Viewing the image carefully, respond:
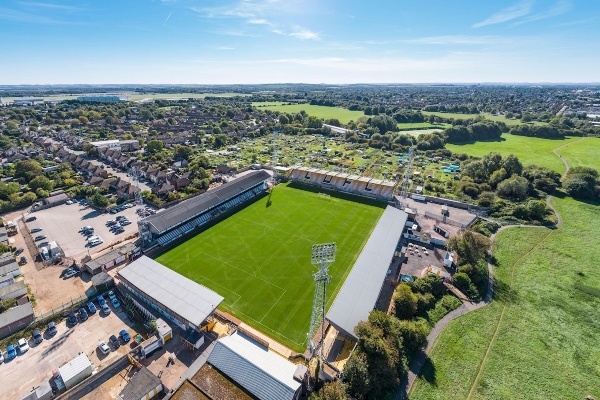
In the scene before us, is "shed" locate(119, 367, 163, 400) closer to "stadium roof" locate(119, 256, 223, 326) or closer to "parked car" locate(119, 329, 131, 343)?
"parked car" locate(119, 329, 131, 343)

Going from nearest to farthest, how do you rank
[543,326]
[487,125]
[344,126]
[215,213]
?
[543,326] < [215,213] < [487,125] < [344,126]

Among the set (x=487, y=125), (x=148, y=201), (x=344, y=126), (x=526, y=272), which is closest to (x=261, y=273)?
(x=148, y=201)

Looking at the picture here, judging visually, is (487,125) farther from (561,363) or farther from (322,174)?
(561,363)

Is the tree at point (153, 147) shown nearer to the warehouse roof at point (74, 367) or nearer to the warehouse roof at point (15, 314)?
the warehouse roof at point (15, 314)

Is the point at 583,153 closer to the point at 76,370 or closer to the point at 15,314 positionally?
the point at 76,370

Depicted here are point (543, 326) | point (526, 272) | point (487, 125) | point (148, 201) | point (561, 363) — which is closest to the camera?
point (561, 363)

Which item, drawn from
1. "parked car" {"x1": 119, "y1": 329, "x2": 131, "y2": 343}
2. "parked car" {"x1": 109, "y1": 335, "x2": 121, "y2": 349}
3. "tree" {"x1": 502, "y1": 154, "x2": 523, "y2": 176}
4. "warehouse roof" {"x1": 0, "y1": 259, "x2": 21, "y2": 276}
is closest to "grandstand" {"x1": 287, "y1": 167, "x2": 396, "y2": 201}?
"tree" {"x1": 502, "y1": 154, "x2": 523, "y2": 176}

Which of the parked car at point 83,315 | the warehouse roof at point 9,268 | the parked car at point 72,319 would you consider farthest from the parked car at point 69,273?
the parked car at point 72,319
